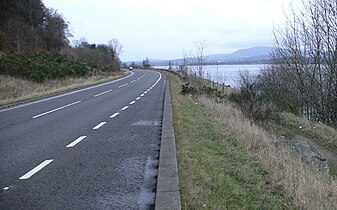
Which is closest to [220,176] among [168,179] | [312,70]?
[168,179]

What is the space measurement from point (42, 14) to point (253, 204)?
64.0 meters

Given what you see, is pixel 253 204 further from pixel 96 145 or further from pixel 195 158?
pixel 96 145

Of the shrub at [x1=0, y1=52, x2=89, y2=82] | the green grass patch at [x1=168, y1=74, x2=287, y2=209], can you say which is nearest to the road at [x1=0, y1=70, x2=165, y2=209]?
the green grass patch at [x1=168, y1=74, x2=287, y2=209]

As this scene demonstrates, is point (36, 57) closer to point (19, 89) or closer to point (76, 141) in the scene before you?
point (19, 89)

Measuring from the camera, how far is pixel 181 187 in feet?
17.7

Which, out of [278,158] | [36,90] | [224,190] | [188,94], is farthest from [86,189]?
[36,90]

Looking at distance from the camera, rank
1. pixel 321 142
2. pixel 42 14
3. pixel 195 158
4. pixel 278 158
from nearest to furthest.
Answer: pixel 195 158, pixel 278 158, pixel 321 142, pixel 42 14

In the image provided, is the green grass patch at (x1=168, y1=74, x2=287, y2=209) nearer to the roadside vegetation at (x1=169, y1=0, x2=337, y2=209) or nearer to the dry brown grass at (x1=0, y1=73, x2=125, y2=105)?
the roadside vegetation at (x1=169, y1=0, x2=337, y2=209)

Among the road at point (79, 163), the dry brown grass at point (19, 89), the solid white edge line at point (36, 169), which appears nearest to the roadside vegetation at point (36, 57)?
the dry brown grass at point (19, 89)

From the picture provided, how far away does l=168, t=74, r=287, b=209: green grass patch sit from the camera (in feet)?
16.3

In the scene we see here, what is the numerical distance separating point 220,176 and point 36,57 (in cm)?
3682

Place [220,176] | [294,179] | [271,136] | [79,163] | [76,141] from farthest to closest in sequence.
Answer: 1. [271,136]
2. [76,141]
3. [79,163]
4. [294,179]
5. [220,176]

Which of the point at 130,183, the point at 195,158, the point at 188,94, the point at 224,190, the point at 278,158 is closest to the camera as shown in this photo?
the point at 224,190

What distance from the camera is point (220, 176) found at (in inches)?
237
